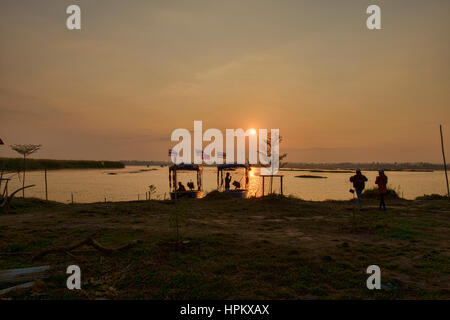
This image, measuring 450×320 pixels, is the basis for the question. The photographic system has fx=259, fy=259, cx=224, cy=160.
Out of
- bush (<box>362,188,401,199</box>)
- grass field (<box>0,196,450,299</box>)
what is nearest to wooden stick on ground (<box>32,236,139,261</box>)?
grass field (<box>0,196,450,299</box>)

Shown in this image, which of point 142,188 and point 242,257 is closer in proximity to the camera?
point 242,257

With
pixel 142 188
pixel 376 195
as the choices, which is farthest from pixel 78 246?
pixel 142 188

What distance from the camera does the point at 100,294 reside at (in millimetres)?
4895

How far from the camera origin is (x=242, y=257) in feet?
22.6

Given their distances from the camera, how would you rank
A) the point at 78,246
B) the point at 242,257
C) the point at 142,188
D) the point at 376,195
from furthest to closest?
1. the point at 142,188
2. the point at 376,195
3. the point at 78,246
4. the point at 242,257

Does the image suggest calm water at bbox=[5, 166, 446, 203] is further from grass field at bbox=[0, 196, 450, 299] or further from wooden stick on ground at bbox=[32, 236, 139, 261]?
wooden stick on ground at bbox=[32, 236, 139, 261]

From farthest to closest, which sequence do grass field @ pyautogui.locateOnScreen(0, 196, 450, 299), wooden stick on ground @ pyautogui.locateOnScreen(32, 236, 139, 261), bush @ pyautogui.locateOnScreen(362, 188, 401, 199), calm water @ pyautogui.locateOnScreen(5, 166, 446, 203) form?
calm water @ pyautogui.locateOnScreen(5, 166, 446, 203) → bush @ pyautogui.locateOnScreen(362, 188, 401, 199) → wooden stick on ground @ pyautogui.locateOnScreen(32, 236, 139, 261) → grass field @ pyautogui.locateOnScreen(0, 196, 450, 299)

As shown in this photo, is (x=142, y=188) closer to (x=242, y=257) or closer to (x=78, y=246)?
(x=78, y=246)

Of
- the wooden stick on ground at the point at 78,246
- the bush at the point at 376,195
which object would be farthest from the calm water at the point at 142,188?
the wooden stick on ground at the point at 78,246

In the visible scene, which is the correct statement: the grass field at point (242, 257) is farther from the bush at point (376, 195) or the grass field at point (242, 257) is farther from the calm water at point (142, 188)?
the calm water at point (142, 188)

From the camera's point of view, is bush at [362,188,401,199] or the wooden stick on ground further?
bush at [362,188,401,199]

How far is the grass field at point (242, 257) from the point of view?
16.4 ft

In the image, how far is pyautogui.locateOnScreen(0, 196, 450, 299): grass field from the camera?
501cm
